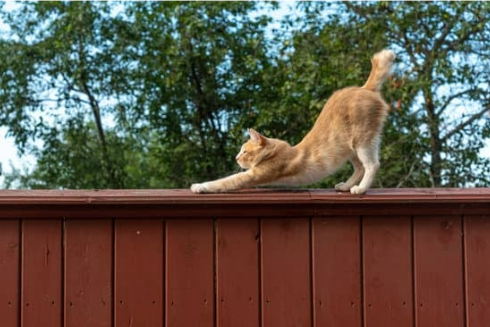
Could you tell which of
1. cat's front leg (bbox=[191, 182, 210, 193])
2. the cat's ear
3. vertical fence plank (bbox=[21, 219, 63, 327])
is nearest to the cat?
the cat's ear

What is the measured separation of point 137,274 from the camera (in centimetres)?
252

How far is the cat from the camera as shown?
3.02m

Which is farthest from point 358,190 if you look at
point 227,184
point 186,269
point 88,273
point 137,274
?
point 88,273

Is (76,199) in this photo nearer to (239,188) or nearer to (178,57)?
(239,188)

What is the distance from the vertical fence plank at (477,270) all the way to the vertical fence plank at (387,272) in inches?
10.4

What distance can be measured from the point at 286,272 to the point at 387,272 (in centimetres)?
43

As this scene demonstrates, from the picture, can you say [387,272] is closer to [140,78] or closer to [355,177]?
[355,177]

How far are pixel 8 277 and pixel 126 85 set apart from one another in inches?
258

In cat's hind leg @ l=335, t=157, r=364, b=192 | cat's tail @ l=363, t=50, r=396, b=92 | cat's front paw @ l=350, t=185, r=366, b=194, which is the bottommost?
cat's front paw @ l=350, t=185, r=366, b=194

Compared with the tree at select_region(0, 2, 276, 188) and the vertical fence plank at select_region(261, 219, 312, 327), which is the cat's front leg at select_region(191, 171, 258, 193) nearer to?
the vertical fence plank at select_region(261, 219, 312, 327)

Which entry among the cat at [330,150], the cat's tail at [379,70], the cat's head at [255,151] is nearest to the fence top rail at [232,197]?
the cat at [330,150]

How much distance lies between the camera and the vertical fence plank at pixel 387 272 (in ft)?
8.56

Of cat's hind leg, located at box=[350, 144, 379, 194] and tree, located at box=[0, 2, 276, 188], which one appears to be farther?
tree, located at box=[0, 2, 276, 188]

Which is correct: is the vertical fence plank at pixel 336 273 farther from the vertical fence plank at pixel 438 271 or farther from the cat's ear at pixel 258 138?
the cat's ear at pixel 258 138
